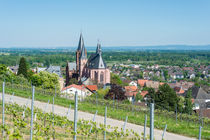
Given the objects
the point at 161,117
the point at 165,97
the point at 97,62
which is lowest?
the point at 165,97

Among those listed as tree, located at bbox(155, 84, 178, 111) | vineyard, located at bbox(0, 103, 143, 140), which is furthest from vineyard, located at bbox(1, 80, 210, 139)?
tree, located at bbox(155, 84, 178, 111)

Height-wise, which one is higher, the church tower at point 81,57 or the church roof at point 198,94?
the church tower at point 81,57

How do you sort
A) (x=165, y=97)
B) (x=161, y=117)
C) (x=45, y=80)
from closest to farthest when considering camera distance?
(x=161, y=117) < (x=165, y=97) < (x=45, y=80)

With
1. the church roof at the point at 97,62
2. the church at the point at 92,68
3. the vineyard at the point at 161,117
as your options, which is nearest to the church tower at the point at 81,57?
the church at the point at 92,68

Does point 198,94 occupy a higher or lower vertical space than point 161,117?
lower

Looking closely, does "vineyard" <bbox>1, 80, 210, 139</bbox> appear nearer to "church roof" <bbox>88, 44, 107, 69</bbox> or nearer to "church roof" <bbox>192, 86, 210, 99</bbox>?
"church roof" <bbox>192, 86, 210, 99</bbox>

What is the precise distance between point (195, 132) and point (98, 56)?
157 feet

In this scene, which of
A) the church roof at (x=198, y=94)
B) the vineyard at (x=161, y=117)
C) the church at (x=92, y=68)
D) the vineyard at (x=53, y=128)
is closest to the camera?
the vineyard at (x=53, y=128)

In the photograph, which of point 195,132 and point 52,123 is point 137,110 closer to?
point 195,132

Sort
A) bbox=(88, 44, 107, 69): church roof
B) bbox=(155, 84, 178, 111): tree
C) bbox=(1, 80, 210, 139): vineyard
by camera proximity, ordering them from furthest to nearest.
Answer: bbox=(88, 44, 107, 69): church roof < bbox=(155, 84, 178, 111): tree < bbox=(1, 80, 210, 139): vineyard

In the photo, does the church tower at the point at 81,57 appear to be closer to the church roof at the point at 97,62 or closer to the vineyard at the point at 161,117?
the church roof at the point at 97,62

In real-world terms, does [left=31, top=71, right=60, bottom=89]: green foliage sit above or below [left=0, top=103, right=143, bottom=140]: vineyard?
below

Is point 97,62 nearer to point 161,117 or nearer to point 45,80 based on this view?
point 45,80

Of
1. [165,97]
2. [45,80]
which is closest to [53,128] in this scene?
[165,97]
